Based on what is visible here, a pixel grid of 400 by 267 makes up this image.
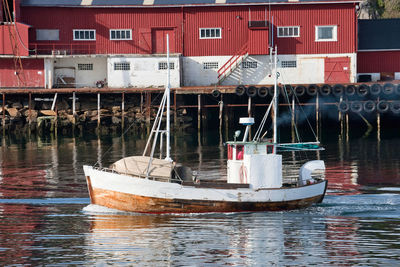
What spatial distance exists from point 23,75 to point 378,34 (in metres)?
30.3

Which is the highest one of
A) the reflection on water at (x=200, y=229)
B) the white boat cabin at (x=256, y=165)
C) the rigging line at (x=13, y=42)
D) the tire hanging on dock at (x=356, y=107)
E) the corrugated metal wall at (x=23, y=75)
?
the rigging line at (x=13, y=42)

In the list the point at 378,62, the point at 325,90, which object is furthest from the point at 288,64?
the point at 378,62

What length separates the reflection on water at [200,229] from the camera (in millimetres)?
25656

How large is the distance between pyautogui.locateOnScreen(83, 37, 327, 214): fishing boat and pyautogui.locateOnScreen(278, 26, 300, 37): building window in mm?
34326

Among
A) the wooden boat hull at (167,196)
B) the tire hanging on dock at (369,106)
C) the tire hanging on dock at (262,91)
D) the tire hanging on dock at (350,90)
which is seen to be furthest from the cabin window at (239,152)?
the tire hanging on dock at (369,106)

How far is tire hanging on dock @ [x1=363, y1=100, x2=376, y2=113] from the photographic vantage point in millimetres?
63438

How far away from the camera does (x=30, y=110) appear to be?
65.2m

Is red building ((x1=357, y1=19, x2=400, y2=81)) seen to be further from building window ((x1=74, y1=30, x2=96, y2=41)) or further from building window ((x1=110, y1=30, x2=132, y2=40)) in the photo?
building window ((x1=74, y1=30, x2=96, y2=41))

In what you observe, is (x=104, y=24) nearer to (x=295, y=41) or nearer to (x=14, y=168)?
(x=295, y=41)

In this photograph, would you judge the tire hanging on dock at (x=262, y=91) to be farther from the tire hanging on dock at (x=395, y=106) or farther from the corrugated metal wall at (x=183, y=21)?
the tire hanging on dock at (x=395, y=106)

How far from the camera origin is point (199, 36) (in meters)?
67.1

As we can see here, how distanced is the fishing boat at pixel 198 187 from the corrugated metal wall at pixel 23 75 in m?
35.7

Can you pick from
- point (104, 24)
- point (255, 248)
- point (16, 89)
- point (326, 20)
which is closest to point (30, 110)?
point (16, 89)

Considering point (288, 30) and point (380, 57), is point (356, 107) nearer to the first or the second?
point (380, 57)
